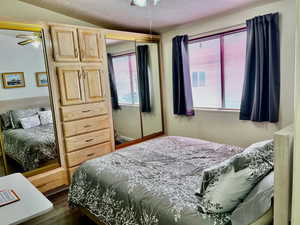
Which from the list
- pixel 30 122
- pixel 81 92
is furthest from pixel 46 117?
pixel 81 92

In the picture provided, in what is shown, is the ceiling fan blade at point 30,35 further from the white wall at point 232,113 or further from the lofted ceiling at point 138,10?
the white wall at point 232,113

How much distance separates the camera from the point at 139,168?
210 centimetres

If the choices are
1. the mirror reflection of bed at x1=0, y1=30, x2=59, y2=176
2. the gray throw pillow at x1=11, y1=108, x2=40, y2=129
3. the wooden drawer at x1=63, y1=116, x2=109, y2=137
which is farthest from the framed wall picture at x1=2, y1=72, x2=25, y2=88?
the wooden drawer at x1=63, y1=116, x2=109, y2=137

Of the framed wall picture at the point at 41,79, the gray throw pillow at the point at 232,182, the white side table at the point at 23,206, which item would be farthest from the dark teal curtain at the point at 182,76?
the white side table at the point at 23,206

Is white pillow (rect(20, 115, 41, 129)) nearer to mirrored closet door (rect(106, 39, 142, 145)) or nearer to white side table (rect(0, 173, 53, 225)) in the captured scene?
mirrored closet door (rect(106, 39, 142, 145))

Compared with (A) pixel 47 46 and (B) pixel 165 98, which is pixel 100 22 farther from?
(B) pixel 165 98

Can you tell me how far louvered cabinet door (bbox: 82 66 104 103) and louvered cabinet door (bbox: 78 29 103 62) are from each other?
15cm

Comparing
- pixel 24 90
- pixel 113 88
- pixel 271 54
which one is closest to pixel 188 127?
pixel 113 88

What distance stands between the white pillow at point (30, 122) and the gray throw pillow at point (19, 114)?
0.14 feet

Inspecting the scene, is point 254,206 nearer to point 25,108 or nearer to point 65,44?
point 25,108

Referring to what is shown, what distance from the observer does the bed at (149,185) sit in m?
1.46

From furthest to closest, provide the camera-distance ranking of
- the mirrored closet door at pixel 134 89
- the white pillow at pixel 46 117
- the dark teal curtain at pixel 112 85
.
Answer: the mirrored closet door at pixel 134 89
the dark teal curtain at pixel 112 85
the white pillow at pixel 46 117

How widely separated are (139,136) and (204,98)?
1.36 meters

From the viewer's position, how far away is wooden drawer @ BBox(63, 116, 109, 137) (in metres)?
3.05
